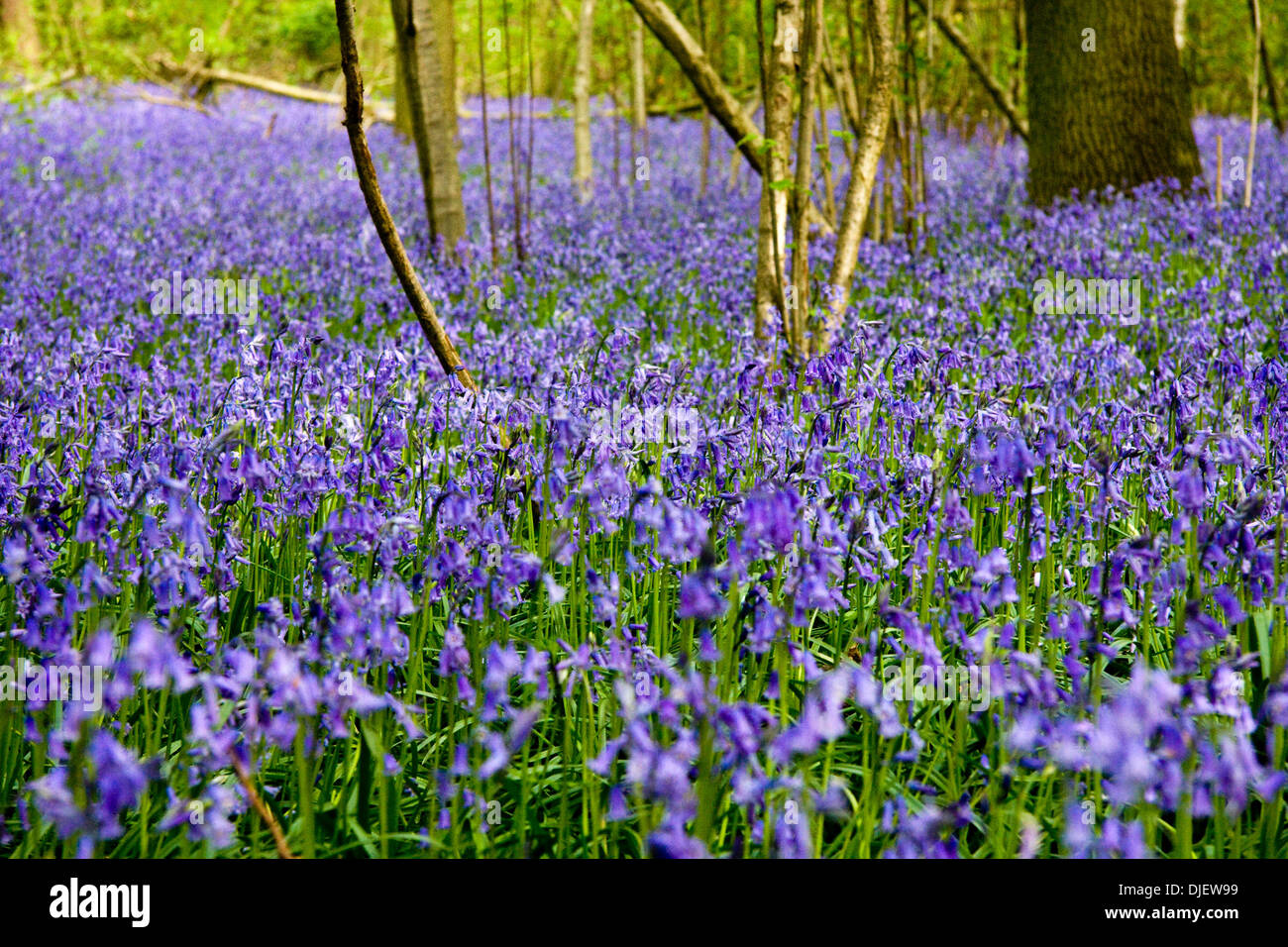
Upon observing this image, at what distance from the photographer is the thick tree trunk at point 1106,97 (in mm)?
8914

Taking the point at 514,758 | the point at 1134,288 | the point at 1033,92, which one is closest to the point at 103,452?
the point at 514,758

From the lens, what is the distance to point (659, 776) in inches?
53.9

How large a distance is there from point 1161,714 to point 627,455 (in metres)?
1.45

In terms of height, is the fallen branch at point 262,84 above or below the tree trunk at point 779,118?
above

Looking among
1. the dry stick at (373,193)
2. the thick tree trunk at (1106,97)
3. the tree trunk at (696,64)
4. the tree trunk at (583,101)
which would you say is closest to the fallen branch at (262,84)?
the tree trunk at (583,101)

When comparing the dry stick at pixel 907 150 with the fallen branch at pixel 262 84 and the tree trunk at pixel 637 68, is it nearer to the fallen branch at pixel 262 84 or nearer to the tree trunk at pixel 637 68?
the tree trunk at pixel 637 68

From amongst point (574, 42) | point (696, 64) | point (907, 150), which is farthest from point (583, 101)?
point (574, 42)

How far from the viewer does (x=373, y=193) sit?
3.31 metres

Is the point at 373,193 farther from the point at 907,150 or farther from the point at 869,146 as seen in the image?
the point at 907,150

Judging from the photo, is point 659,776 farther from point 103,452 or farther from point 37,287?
point 37,287

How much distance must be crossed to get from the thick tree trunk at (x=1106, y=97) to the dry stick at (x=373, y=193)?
22.5 feet

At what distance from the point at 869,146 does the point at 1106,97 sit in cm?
467

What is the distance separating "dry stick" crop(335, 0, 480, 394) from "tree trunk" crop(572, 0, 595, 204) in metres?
7.55

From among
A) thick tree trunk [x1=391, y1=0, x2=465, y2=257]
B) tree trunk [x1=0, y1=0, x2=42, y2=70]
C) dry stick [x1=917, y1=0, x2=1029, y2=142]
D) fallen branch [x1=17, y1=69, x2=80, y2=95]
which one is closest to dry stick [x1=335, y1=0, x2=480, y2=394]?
thick tree trunk [x1=391, y1=0, x2=465, y2=257]
